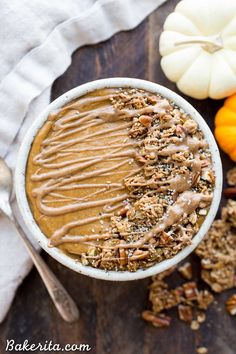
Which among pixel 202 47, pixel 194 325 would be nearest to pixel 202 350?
pixel 194 325

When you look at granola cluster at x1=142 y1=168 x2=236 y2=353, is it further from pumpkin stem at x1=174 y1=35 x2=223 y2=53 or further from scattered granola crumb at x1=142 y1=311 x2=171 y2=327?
pumpkin stem at x1=174 y1=35 x2=223 y2=53

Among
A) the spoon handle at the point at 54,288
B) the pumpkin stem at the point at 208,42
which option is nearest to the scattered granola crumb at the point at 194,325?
the spoon handle at the point at 54,288

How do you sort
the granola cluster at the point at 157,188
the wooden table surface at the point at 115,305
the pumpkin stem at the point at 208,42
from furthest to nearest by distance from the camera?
the wooden table surface at the point at 115,305
the pumpkin stem at the point at 208,42
the granola cluster at the point at 157,188

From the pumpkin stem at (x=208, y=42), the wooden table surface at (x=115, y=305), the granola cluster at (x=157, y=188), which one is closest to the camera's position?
the granola cluster at (x=157, y=188)

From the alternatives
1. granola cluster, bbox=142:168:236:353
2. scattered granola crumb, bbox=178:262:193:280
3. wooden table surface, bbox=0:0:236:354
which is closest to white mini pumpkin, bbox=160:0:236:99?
wooden table surface, bbox=0:0:236:354

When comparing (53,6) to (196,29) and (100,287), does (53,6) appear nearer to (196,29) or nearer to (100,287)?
(196,29)

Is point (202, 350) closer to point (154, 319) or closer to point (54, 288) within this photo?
point (154, 319)

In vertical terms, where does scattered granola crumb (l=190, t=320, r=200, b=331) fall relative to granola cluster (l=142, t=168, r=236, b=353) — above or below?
below

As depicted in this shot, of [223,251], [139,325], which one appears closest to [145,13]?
[223,251]

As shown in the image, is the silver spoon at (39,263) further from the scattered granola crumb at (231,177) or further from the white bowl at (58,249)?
the scattered granola crumb at (231,177)
